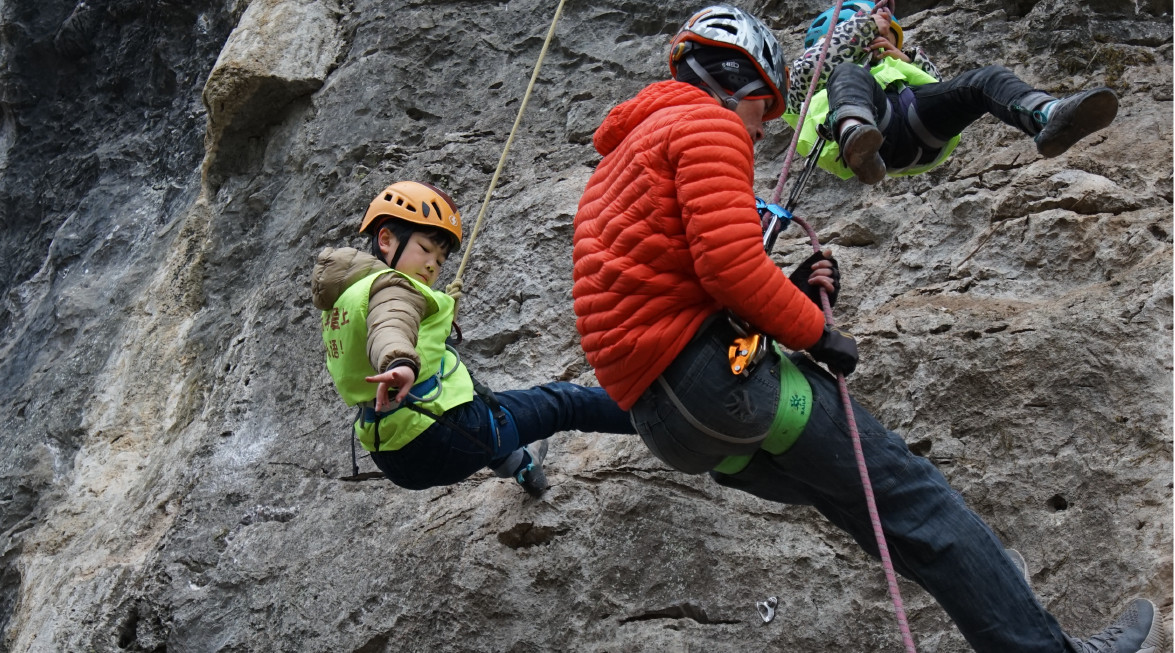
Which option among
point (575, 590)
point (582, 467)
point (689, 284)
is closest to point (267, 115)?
point (582, 467)

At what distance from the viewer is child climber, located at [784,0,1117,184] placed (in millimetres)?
4066

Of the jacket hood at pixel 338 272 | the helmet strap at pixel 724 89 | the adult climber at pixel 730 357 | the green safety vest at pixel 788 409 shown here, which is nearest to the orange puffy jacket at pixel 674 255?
the adult climber at pixel 730 357

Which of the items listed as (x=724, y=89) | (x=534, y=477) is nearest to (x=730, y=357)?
(x=724, y=89)

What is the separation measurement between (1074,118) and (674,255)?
1.62 m

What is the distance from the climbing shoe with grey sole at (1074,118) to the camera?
388 centimetres

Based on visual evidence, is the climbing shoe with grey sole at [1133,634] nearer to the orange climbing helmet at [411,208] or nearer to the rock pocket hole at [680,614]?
the rock pocket hole at [680,614]

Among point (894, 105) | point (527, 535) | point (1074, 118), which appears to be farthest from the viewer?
point (527, 535)

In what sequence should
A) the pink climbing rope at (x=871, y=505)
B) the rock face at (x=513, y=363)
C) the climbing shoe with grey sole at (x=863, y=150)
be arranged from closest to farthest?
the pink climbing rope at (x=871, y=505) < the climbing shoe with grey sole at (x=863, y=150) < the rock face at (x=513, y=363)

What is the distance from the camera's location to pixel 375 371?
4.15m

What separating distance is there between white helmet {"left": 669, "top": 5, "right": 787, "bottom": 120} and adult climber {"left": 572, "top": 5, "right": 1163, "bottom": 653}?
242 millimetres

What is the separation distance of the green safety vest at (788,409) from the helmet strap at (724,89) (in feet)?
2.65

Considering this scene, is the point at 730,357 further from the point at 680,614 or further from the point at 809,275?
the point at 680,614

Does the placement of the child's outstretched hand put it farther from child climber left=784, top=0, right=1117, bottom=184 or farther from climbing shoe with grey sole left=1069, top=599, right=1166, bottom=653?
climbing shoe with grey sole left=1069, top=599, right=1166, bottom=653

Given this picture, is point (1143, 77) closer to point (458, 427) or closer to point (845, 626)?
point (845, 626)
